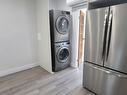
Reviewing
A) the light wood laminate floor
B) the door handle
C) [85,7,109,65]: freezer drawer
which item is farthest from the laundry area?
the door handle

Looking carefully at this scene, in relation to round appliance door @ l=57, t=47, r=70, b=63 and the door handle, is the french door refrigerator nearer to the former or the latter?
the door handle

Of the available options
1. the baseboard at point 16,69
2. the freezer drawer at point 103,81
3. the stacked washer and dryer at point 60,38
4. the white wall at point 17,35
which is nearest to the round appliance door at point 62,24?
the stacked washer and dryer at point 60,38

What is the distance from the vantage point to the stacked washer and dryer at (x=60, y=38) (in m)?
2.75

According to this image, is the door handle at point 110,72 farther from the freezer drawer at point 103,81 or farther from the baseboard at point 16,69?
the baseboard at point 16,69

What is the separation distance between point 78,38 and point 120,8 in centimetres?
175

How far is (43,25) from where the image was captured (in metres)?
2.98

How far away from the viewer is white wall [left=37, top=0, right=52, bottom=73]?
2.79 meters

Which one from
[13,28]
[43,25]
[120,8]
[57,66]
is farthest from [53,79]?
[120,8]

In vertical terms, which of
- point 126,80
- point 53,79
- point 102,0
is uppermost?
point 102,0

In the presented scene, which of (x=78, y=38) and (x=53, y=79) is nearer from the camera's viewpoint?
(x=53, y=79)

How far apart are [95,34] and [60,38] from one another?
1272 mm

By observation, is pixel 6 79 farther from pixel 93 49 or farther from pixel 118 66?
pixel 118 66

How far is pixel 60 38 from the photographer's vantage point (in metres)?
2.92

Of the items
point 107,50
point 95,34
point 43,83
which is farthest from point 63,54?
point 107,50
